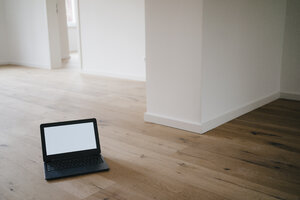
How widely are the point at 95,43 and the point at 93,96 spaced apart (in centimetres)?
164

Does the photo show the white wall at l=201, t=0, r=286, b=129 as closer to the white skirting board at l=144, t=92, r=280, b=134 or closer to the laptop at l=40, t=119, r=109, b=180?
the white skirting board at l=144, t=92, r=280, b=134

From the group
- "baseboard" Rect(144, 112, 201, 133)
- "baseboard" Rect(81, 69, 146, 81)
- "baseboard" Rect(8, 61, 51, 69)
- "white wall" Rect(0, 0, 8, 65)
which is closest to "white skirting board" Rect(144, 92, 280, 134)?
"baseboard" Rect(144, 112, 201, 133)

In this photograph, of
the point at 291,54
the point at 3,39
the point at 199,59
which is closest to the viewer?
the point at 199,59

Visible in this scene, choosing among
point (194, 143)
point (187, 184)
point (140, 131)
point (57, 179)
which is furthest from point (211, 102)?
point (57, 179)

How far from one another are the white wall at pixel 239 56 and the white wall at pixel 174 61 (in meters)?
0.07

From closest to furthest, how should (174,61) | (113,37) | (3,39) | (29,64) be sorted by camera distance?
(174,61) → (113,37) → (29,64) → (3,39)

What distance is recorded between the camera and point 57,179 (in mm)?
1787

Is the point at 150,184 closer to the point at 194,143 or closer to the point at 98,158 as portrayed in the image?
the point at 98,158

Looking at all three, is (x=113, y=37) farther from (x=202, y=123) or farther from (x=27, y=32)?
(x=202, y=123)

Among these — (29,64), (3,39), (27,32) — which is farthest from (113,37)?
(3,39)

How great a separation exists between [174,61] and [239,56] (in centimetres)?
66

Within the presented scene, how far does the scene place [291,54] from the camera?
137 inches

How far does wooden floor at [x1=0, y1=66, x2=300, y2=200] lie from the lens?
5.41ft

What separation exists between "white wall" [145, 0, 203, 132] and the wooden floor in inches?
5.8
